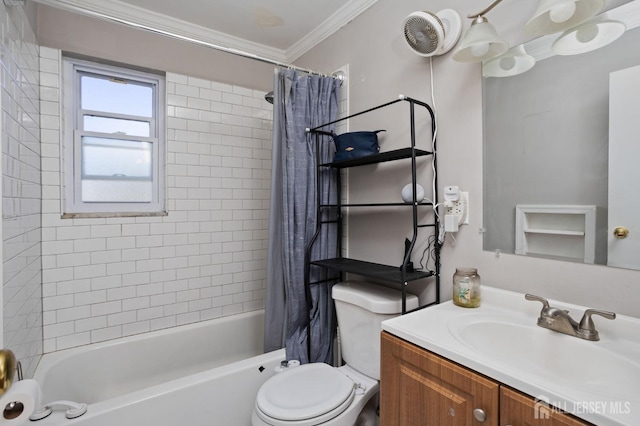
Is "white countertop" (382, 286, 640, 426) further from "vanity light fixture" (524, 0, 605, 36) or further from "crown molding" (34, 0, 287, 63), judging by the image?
"crown molding" (34, 0, 287, 63)

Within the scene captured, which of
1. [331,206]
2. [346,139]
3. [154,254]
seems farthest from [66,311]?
[346,139]

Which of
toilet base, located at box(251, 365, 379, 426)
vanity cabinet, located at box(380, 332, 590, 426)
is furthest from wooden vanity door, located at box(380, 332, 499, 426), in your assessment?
toilet base, located at box(251, 365, 379, 426)

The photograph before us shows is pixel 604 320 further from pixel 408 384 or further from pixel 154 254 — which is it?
pixel 154 254

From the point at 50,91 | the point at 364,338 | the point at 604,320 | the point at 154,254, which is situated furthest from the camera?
the point at 154,254

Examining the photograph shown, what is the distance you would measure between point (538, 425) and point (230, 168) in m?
2.21

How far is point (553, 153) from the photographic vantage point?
3.65ft

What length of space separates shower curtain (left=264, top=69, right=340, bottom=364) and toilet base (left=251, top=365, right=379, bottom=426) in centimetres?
35

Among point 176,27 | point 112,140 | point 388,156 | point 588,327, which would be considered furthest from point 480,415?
point 176,27

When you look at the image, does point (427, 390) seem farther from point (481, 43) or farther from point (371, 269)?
point (481, 43)

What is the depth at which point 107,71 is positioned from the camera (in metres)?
2.02

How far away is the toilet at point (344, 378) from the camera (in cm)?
122

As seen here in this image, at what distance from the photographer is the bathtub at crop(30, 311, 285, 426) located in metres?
1.32

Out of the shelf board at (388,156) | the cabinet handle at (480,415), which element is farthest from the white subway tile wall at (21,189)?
the cabinet handle at (480,415)

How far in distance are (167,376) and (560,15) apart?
106 inches
